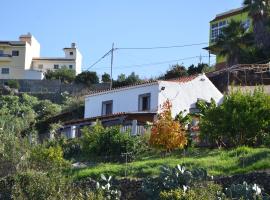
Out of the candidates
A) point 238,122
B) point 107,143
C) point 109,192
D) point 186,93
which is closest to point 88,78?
point 186,93

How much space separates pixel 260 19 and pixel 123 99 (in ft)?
71.0

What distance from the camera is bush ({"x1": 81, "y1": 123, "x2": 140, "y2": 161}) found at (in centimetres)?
3084

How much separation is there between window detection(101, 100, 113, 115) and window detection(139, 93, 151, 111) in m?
3.27

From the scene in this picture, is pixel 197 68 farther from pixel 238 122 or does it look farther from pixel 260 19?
pixel 238 122

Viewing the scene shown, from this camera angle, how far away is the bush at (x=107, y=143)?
101 feet

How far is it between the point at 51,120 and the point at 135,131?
19.5m

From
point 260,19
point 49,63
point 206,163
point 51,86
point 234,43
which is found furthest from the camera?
point 49,63

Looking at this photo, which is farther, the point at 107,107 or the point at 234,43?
the point at 234,43

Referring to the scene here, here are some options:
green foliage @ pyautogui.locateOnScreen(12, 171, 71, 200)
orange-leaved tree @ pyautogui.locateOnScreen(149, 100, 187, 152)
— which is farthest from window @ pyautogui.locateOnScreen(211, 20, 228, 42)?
green foliage @ pyautogui.locateOnScreen(12, 171, 71, 200)

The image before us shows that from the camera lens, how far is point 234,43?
192 ft

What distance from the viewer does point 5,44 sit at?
311 ft

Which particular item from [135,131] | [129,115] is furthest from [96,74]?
[135,131]

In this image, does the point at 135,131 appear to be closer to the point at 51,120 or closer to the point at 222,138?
the point at 222,138

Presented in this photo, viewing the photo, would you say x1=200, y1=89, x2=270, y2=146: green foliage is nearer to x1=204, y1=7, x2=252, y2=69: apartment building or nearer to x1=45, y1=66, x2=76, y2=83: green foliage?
x1=204, y1=7, x2=252, y2=69: apartment building
